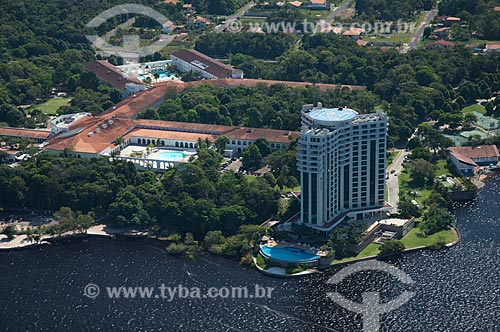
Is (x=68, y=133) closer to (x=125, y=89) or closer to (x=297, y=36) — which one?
(x=125, y=89)

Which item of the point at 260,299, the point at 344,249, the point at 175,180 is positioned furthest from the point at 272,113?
the point at 260,299

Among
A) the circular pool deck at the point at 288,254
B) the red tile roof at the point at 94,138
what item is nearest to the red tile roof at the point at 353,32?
the red tile roof at the point at 94,138

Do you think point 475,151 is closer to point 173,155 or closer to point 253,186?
point 253,186

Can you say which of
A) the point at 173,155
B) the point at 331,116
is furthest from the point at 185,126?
the point at 331,116

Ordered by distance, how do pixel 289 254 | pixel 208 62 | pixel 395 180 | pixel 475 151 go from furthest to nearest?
1. pixel 208 62
2. pixel 475 151
3. pixel 395 180
4. pixel 289 254

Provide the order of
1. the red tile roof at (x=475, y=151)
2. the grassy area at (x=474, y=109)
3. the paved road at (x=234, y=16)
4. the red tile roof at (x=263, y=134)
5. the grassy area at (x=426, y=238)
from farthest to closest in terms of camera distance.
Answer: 1. the paved road at (x=234, y=16)
2. the grassy area at (x=474, y=109)
3. the red tile roof at (x=263, y=134)
4. the red tile roof at (x=475, y=151)
5. the grassy area at (x=426, y=238)

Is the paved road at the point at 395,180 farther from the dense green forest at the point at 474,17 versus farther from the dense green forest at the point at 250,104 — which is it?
the dense green forest at the point at 474,17
